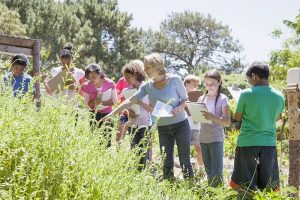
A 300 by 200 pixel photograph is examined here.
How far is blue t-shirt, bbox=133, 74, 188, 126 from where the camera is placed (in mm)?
4297

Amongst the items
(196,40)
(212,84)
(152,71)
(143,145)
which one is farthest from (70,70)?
(196,40)

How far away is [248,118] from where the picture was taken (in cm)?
380

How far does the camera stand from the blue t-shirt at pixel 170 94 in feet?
14.1

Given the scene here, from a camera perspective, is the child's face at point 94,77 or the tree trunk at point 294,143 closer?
the tree trunk at point 294,143

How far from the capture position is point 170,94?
4.29 m

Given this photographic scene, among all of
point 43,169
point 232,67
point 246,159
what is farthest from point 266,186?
point 232,67

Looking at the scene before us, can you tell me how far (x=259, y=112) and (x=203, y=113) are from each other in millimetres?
615

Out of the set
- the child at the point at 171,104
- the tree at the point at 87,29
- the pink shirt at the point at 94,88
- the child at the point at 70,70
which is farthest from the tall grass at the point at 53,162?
the tree at the point at 87,29

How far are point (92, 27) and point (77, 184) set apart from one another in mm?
26054

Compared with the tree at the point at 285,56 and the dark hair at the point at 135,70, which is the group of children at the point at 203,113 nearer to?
the dark hair at the point at 135,70

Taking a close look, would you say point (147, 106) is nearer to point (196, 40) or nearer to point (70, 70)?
point (70, 70)

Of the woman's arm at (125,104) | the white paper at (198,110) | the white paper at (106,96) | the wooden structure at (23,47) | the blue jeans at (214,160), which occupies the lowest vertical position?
the blue jeans at (214,160)

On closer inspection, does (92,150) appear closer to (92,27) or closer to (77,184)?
(77,184)

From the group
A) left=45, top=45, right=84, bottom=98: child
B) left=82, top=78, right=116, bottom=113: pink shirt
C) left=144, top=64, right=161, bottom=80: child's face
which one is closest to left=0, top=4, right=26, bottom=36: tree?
left=45, top=45, right=84, bottom=98: child
